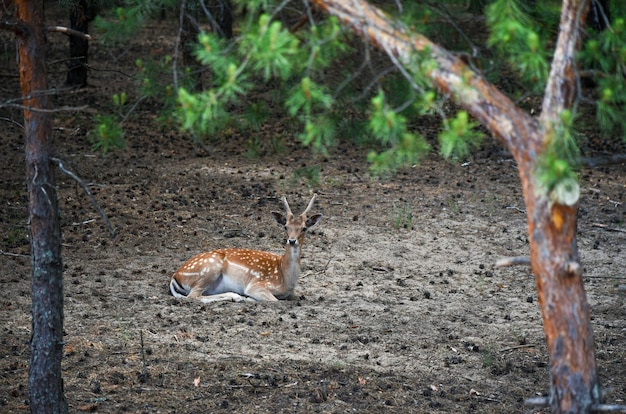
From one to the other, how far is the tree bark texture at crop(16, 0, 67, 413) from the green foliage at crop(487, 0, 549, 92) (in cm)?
251

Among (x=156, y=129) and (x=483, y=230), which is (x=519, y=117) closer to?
(x=483, y=230)

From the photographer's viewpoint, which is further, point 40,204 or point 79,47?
point 79,47

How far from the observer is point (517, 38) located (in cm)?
415

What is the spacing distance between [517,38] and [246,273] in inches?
206

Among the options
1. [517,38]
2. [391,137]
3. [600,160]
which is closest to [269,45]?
[391,137]

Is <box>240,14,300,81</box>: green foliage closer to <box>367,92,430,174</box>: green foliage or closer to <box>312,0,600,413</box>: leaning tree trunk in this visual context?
<box>367,92,430,174</box>: green foliage

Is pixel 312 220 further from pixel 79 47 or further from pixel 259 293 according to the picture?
pixel 79 47

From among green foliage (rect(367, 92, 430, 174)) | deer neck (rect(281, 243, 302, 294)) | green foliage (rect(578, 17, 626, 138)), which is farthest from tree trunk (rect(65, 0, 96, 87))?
green foliage (rect(578, 17, 626, 138))

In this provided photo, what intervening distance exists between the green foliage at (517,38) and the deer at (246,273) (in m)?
4.41

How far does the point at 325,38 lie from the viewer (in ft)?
15.0

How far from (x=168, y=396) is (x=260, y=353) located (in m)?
1.04

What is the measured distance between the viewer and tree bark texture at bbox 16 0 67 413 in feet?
17.1

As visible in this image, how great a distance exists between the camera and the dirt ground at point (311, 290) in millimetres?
6500

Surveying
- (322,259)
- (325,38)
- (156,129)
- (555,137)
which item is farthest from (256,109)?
(156,129)
